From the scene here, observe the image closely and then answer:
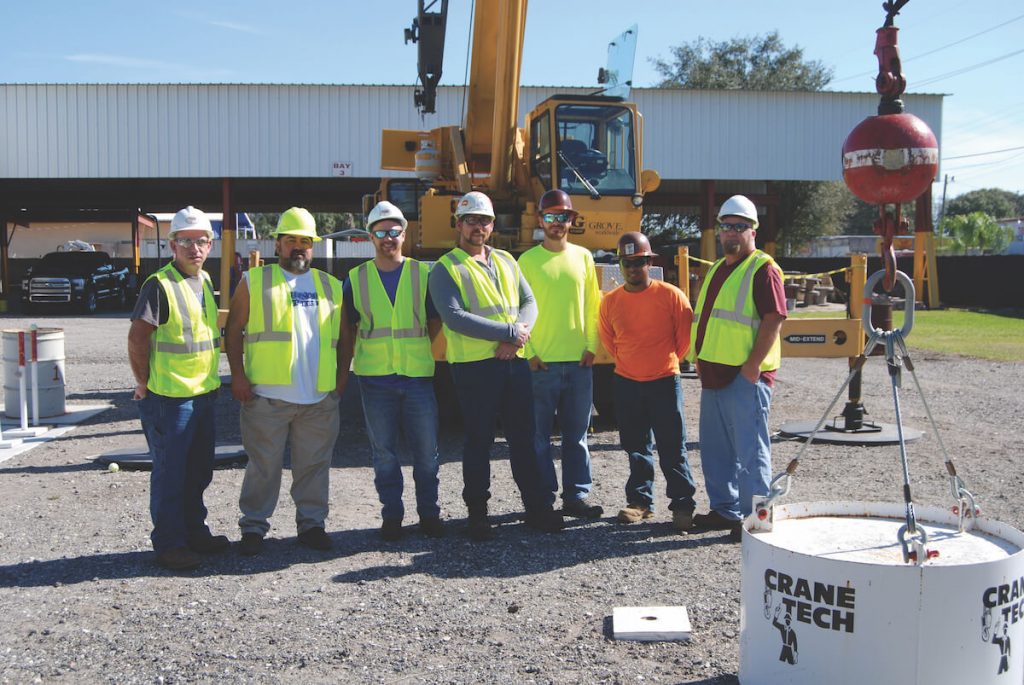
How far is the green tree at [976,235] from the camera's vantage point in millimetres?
51125

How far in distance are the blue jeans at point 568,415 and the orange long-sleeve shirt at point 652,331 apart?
1.03ft

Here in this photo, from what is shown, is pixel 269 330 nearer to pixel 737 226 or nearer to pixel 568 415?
pixel 568 415

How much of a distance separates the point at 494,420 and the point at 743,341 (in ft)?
5.51

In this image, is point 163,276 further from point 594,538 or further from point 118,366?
point 118,366

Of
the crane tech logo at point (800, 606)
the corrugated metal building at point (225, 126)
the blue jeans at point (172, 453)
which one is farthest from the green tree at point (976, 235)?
the crane tech logo at point (800, 606)

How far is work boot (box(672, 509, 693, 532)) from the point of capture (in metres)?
6.39

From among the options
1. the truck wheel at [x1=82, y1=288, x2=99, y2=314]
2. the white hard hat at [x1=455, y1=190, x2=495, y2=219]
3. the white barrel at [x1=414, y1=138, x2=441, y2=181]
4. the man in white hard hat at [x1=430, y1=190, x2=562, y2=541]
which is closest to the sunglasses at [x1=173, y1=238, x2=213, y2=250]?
the man in white hard hat at [x1=430, y1=190, x2=562, y2=541]

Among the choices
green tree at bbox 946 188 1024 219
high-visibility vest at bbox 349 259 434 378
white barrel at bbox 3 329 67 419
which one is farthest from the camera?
green tree at bbox 946 188 1024 219

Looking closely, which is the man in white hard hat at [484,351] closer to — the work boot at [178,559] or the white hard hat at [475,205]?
the white hard hat at [475,205]

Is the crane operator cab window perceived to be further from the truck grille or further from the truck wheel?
Result: the truck wheel

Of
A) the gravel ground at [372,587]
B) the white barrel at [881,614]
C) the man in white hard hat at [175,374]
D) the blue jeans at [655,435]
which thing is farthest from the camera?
the blue jeans at [655,435]

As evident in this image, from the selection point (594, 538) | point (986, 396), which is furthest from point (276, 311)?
point (986, 396)

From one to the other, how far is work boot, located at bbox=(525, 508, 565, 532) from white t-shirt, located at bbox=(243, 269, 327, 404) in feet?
5.36

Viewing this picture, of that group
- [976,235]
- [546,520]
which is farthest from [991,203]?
[546,520]
